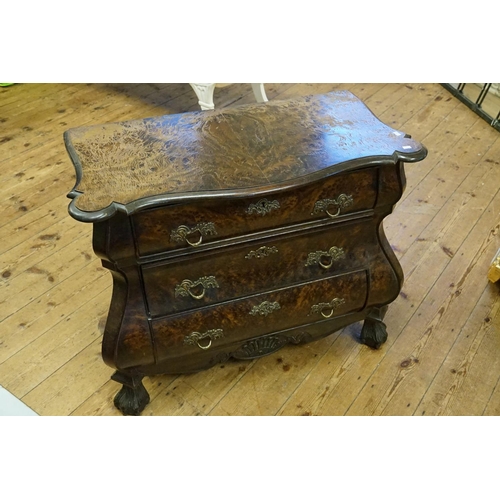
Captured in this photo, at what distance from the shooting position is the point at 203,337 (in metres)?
1.43

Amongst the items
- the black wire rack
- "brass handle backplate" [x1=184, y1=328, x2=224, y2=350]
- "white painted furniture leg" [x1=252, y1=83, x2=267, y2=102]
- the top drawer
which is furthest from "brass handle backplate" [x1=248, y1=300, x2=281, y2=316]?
the black wire rack

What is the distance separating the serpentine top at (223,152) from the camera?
3.96 feet

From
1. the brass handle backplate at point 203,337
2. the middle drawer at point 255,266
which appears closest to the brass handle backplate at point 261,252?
the middle drawer at point 255,266

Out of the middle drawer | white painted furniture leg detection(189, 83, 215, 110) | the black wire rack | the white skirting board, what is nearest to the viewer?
the middle drawer

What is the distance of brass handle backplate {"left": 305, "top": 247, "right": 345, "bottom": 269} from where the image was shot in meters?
1.44

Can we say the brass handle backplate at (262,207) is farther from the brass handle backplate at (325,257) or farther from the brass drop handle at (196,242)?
the brass handle backplate at (325,257)

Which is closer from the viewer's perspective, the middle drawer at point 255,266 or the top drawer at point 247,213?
the top drawer at point 247,213

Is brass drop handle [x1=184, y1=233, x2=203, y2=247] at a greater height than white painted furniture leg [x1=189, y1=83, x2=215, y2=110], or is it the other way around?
brass drop handle [x1=184, y1=233, x2=203, y2=247]

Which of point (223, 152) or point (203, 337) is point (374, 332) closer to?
point (203, 337)

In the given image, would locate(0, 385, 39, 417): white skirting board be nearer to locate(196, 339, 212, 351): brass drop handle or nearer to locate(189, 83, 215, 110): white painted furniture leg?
locate(196, 339, 212, 351): brass drop handle

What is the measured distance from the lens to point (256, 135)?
143cm

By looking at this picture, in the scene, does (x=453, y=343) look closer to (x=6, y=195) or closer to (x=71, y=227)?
(x=71, y=227)

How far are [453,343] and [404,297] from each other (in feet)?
0.81

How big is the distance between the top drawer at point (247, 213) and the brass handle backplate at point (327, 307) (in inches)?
11.3
